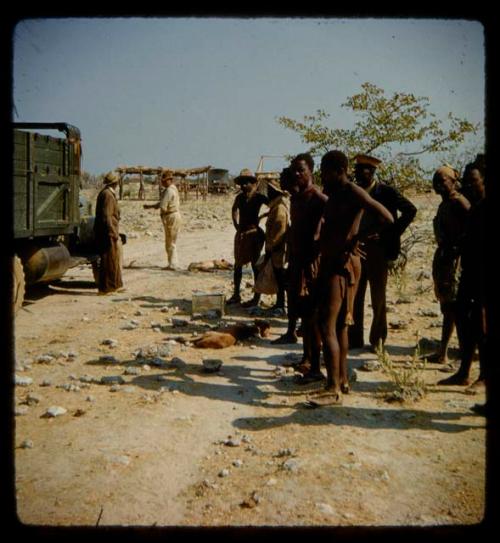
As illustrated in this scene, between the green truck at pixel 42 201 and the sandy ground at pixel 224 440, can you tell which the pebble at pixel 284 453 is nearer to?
the sandy ground at pixel 224 440

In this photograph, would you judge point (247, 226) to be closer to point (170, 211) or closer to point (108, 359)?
point (108, 359)

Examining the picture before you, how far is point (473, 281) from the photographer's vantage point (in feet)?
14.5

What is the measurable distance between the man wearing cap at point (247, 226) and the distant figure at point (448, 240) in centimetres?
325

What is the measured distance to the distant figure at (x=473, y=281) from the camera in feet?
14.3

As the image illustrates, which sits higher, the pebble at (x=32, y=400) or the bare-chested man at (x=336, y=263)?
the bare-chested man at (x=336, y=263)

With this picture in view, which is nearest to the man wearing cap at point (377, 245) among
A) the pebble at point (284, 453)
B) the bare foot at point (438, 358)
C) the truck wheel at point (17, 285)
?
the bare foot at point (438, 358)

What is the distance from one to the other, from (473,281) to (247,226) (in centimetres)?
425

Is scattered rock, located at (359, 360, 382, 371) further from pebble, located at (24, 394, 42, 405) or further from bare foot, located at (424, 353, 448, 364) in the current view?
pebble, located at (24, 394, 42, 405)

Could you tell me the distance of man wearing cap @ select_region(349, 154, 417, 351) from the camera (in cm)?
534

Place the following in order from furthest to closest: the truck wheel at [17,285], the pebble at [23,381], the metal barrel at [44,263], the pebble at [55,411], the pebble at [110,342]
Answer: the metal barrel at [44,263], the truck wheel at [17,285], the pebble at [110,342], the pebble at [23,381], the pebble at [55,411]

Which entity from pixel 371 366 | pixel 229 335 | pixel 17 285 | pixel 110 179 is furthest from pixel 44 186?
pixel 371 366

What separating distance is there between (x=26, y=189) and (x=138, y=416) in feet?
14.4

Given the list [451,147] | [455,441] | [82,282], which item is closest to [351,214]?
[455,441]

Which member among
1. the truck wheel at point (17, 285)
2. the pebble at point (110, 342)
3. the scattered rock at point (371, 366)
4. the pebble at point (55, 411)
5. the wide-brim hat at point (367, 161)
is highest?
the wide-brim hat at point (367, 161)
